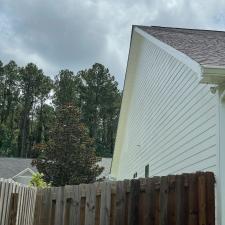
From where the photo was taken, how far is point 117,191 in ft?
22.4

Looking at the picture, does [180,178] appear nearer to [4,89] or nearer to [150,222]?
[150,222]

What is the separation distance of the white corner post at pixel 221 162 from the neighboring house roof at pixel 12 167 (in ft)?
102

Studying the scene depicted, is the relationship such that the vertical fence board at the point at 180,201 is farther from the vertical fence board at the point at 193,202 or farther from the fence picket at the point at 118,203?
the vertical fence board at the point at 193,202

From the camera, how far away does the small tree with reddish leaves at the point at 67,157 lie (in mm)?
23297

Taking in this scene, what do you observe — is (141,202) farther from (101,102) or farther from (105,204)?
(101,102)

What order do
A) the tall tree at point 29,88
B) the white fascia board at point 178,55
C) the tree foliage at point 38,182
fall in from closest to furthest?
the white fascia board at point 178,55 < the tree foliage at point 38,182 < the tall tree at point 29,88

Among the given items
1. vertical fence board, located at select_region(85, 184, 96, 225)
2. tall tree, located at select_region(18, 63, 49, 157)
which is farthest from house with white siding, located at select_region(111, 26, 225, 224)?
tall tree, located at select_region(18, 63, 49, 157)

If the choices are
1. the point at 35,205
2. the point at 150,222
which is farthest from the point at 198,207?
the point at 35,205

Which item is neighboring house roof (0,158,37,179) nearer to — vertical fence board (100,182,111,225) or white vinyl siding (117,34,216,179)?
white vinyl siding (117,34,216,179)

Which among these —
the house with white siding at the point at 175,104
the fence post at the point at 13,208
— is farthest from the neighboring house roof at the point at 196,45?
the fence post at the point at 13,208

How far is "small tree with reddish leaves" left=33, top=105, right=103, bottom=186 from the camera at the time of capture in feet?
76.4

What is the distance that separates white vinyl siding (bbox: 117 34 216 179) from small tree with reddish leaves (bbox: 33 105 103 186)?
6664 millimetres

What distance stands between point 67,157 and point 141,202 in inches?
685

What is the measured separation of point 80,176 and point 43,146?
100 inches
